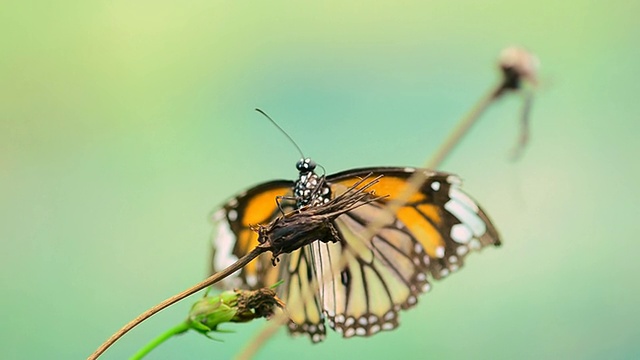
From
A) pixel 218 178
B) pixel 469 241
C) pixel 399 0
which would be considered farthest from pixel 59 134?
pixel 469 241

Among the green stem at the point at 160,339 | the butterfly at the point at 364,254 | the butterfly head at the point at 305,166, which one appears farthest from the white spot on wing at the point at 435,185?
the green stem at the point at 160,339

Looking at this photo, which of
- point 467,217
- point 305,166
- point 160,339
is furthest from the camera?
point 467,217

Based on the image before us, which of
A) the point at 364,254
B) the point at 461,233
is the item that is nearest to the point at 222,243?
the point at 364,254

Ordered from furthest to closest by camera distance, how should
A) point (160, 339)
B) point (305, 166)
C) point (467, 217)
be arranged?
point (467, 217)
point (305, 166)
point (160, 339)

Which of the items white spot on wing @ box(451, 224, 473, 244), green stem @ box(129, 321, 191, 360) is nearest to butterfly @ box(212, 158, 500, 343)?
white spot on wing @ box(451, 224, 473, 244)

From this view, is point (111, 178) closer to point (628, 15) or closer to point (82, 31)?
point (82, 31)

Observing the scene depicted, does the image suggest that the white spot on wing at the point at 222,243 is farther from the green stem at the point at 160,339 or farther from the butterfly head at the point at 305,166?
the green stem at the point at 160,339

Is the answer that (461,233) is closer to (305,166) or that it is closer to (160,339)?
(305,166)
